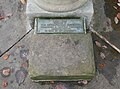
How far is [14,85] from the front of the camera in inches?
142

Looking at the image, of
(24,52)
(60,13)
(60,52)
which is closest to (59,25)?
(60,13)

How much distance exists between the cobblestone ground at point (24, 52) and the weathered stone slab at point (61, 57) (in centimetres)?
32

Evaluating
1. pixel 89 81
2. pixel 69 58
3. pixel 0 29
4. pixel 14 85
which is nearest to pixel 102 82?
pixel 89 81

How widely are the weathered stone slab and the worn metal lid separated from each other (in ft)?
1.21

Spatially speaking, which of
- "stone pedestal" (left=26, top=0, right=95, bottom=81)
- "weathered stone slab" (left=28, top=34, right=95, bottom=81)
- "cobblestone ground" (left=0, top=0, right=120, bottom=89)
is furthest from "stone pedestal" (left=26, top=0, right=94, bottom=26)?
"cobblestone ground" (left=0, top=0, right=120, bottom=89)

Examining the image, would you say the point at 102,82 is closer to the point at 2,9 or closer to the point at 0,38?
the point at 0,38

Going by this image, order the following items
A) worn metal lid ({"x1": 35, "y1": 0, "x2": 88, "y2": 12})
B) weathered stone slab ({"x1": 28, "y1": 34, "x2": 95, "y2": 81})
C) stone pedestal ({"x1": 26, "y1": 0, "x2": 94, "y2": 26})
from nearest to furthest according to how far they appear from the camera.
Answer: weathered stone slab ({"x1": 28, "y1": 34, "x2": 95, "y2": 81}) < worn metal lid ({"x1": 35, "y1": 0, "x2": 88, "y2": 12}) < stone pedestal ({"x1": 26, "y1": 0, "x2": 94, "y2": 26})

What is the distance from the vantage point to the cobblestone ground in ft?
11.9

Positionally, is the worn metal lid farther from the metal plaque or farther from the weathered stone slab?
the weathered stone slab

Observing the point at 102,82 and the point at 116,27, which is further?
the point at 116,27

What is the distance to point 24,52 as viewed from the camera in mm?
3855

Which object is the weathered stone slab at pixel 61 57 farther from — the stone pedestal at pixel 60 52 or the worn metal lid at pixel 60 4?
the worn metal lid at pixel 60 4

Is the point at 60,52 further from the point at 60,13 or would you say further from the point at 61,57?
the point at 60,13

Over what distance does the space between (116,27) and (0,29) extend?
1.89 metres
